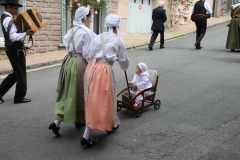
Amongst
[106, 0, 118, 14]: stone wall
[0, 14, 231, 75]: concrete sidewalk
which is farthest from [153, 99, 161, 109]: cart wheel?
[106, 0, 118, 14]: stone wall

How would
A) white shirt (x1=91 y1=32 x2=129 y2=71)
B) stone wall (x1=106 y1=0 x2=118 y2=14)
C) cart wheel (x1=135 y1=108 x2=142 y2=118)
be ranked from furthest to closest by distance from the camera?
stone wall (x1=106 y1=0 x2=118 y2=14)
cart wheel (x1=135 y1=108 x2=142 y2=118)
white shirt (x1=91 y1=32 x2=129 y2=71)

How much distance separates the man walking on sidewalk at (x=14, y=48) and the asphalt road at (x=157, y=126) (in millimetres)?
286

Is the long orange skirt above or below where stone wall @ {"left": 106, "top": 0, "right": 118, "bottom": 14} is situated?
below

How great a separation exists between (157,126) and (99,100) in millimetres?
1325

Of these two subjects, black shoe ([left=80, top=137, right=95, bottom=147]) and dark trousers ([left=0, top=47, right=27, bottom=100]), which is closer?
black shoe ([left=80, top=137, right=95, bottom=147])

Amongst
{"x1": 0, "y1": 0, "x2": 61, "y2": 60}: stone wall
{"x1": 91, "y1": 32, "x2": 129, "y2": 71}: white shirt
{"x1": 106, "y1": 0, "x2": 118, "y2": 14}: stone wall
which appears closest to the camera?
{"x1": 91, "y1": 32, "x2": 129, "y2": 71}: white shirt

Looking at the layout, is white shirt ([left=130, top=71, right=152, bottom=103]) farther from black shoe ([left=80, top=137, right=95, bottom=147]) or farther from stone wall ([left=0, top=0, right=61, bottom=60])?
stone wall ([left=0, top=0, right=61, bottom=60])

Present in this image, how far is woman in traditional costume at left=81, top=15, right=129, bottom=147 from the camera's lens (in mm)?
4387

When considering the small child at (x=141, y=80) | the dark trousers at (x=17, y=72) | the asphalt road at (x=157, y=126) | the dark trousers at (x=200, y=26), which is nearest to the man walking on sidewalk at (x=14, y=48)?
the dark trousers at (x=17, y=72)

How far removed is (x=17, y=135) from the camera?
4.95 metres

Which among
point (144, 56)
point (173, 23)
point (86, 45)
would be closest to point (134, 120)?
point (86, 45)

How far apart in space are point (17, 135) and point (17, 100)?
5.40ft

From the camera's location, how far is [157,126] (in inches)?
208

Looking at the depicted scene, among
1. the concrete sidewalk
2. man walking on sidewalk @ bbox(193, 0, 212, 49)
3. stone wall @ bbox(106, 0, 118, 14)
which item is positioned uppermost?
stone wall @ bbox(106, 0, 118, 14)
